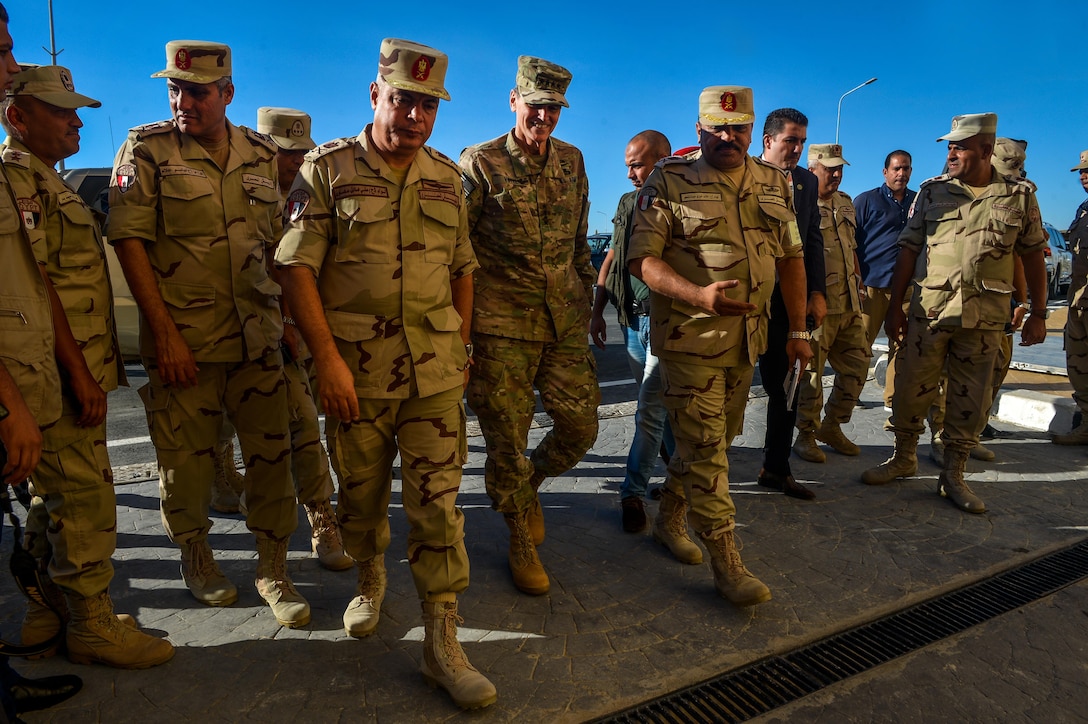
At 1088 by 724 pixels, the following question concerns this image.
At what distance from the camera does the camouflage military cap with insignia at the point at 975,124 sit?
4.28 m

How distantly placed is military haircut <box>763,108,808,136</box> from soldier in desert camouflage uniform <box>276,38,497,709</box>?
98.0 inches

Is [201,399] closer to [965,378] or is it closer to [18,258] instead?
[18,258]

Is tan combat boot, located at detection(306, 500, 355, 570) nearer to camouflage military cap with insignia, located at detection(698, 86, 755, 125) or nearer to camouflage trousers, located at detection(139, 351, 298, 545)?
camouflage trousers, located at detection(139, 351, 298, 545)

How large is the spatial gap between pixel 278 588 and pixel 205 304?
1206 millimetres

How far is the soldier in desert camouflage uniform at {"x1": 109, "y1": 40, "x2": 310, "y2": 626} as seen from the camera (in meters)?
2.93

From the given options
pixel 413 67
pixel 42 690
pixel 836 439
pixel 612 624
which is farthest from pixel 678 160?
pixel 42 690

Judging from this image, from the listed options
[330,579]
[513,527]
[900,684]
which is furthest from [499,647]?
[900,684]

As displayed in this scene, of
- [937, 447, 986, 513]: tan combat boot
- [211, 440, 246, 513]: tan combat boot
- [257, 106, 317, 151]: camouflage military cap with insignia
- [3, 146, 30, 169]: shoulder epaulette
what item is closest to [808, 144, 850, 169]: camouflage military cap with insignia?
[937, 447, 986, 513]: tan combat boot

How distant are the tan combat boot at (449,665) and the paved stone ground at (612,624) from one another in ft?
0.21

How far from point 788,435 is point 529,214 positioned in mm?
2329

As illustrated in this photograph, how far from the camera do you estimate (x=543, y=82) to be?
10.5ft

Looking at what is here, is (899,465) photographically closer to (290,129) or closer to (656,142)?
(656,142)

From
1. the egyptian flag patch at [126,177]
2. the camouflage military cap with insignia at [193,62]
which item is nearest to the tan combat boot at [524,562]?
the egyptian flag patch at [126,177]

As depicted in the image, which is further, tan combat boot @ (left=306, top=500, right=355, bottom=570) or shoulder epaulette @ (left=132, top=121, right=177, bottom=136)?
tan combat boot @ (left=306, top=500, right=355, bottom=570)
